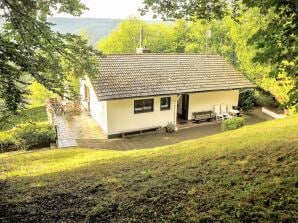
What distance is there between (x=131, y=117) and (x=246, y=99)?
10.7 meters

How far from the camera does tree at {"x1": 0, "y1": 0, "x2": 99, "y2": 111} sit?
21.1 ft

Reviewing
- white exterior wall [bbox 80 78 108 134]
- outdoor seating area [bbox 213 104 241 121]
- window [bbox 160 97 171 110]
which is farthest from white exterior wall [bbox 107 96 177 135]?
outdoor seating area [bbox 213 104 241 121]

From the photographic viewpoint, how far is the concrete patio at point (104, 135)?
622 inches

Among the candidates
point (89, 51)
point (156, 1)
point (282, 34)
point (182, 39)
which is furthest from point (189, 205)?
point (182, 39)

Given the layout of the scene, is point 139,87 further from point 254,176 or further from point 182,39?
point 182,39

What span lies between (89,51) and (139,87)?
932cm

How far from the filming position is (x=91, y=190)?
6023mm

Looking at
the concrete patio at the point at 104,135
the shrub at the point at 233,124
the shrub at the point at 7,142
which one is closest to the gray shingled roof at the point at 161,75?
the concrete patio at the point at 104,135

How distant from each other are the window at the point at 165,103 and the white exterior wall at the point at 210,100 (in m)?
1.76

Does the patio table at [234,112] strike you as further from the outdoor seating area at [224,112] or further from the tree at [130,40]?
the tree at [130,40]

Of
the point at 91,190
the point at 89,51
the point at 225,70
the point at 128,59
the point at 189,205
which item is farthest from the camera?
the point at 225,70

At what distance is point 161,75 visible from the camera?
1952cm

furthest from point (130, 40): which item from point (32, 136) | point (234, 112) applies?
point (32, 136)

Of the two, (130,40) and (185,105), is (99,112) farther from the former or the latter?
(130,40)
